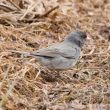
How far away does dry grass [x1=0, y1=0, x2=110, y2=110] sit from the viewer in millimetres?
5969

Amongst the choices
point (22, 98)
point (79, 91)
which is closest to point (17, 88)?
point (22, 98)

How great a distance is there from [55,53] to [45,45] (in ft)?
3.58

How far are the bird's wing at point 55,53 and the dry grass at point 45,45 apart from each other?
9.4 inches

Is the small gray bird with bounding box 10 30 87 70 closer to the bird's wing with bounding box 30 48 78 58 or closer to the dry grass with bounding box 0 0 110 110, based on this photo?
the bird's wing with bounding box 30 48 78 58

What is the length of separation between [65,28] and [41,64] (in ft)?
7.49

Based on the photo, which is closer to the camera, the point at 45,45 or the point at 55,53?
the point at 55,53

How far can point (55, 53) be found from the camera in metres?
7.09

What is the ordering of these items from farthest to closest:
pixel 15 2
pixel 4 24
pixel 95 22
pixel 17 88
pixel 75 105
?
1. pixel 95 22
2. pixel 15 2
3. pixel 4 24
4. pixel 17 88
5. pixel 75 105

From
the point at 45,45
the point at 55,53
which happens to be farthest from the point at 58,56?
the point at 45,45

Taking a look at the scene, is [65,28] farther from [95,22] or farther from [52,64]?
[52,64]

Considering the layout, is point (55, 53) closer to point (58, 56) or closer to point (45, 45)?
point (58, 56)

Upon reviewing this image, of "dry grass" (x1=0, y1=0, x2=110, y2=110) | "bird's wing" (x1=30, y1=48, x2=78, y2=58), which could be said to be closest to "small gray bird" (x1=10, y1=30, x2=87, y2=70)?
"bird's wing" (x1=30, y1=48, x2=78, y2=58)

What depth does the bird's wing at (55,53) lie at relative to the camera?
272 inches

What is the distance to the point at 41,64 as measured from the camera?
277 inches
